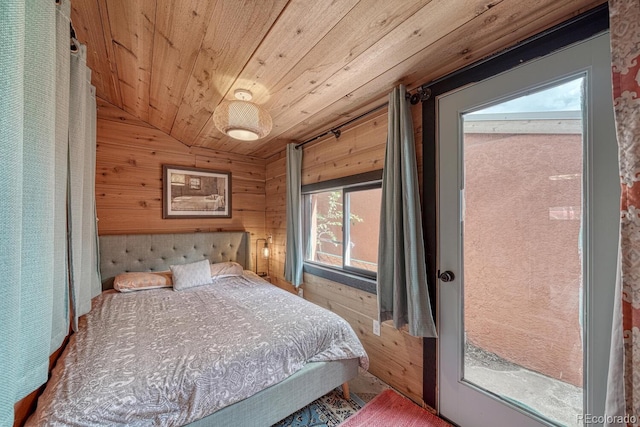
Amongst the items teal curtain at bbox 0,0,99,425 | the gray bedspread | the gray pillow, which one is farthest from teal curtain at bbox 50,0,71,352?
the gray pillow

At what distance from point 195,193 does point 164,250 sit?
79cm

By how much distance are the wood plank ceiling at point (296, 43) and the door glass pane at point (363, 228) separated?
795 mm

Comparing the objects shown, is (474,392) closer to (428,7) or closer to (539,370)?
(539,370)

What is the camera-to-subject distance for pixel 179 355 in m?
1.28

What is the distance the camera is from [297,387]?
4.91 ft

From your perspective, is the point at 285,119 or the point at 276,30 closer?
the point at 276,30

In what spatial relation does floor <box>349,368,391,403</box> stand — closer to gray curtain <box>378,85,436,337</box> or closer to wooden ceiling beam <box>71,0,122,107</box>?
gray curtain <box>378,85,436,337</box>

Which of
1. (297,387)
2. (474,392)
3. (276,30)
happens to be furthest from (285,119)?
(474,392)

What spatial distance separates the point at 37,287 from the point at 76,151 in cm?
88

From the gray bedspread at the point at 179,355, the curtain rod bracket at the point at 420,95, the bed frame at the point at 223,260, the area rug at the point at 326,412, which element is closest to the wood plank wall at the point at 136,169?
the bed frame at the point at 223,260

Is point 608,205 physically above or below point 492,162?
below

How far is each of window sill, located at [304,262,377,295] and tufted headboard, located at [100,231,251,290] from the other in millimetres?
1105

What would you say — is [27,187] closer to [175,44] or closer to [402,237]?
[175,44]

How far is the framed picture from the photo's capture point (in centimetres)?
302
